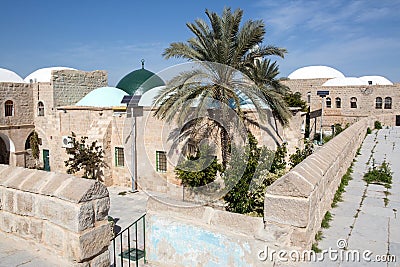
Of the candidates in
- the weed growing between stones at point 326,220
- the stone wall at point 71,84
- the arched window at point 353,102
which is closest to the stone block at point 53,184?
the weed growing between stones at point 326,220

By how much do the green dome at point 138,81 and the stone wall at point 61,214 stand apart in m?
15.9

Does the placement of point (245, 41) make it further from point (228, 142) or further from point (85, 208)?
point (85, 208)

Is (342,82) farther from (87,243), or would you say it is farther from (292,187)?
(87,243)

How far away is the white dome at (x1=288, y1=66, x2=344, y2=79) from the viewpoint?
3878 centimetres

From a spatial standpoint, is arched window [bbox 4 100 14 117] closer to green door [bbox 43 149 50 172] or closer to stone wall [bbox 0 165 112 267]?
green door [bbox 43 149 50 172]

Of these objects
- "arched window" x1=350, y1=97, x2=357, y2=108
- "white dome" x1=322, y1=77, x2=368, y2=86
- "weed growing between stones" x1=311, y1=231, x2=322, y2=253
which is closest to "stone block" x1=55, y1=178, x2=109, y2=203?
"weed growing between stones" x1=311, y1=231, x2=322, y2=253

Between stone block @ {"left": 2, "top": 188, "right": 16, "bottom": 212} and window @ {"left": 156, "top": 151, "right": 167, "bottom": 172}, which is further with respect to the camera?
window @ {"left": 156, "top": 151, "right": 167, "bottom": 172}

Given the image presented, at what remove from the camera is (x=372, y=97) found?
29.4m

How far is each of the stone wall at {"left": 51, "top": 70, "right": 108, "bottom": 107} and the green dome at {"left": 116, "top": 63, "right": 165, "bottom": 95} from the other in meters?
1.81

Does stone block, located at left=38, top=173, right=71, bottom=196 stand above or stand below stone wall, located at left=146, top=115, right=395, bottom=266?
above

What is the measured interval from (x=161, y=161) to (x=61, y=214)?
35.4 ft

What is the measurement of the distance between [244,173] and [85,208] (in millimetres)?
5464

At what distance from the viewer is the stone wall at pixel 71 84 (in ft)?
61.2

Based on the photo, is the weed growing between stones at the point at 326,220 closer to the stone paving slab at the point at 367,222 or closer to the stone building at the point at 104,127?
the stone paving slab at the point at 367,222
